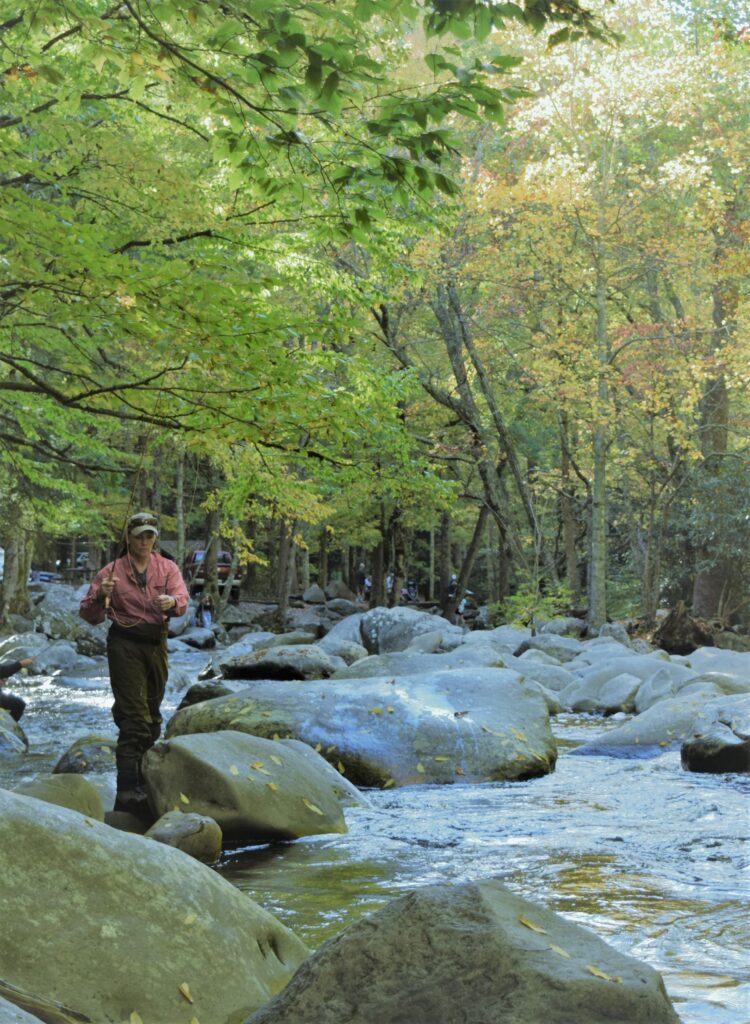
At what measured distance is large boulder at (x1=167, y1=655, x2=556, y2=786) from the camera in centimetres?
875

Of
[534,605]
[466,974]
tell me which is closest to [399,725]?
[466,974]

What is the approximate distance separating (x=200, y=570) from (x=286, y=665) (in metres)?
32.3

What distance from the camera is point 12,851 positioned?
11.7ft

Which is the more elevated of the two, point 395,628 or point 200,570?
point 200,570

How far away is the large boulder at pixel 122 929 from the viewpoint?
3346 mm

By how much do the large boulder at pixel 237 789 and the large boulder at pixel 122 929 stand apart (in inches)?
97.6

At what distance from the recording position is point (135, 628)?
6957 mm

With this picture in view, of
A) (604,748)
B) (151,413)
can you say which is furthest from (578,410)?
(151,413)

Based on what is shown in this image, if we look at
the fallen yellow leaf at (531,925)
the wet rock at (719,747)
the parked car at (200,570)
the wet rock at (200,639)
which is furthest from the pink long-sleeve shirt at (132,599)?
the parked car at (200,570)

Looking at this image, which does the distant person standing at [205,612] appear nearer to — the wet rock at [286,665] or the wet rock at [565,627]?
the wet rock at [565,627]

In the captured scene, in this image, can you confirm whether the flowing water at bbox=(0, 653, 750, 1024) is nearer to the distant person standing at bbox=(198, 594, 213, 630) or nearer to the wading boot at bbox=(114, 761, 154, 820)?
the wading boot at bbox=(114, 761, 154, 820)

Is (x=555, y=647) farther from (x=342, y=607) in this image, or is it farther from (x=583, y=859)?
(x=342, y=607)

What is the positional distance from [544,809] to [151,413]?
405cm

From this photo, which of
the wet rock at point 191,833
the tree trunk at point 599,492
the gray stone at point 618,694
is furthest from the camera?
the tree trunk at point 599,492
